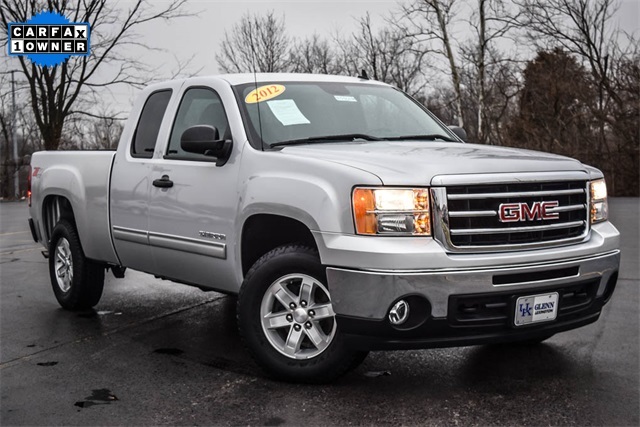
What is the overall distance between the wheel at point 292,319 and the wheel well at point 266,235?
213 millimetres

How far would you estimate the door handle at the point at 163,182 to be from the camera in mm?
5328

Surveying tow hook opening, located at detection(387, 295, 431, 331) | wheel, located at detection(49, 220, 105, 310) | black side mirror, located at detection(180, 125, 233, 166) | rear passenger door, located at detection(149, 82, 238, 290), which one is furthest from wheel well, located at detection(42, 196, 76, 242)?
tow hook opening, located at detection(387, 295, 431, 331)

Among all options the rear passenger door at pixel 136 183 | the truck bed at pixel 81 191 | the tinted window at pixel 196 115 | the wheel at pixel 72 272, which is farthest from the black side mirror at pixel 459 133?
the wheel at pixel 72 272

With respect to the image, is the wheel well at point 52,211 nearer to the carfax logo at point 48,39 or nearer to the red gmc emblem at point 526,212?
the red gmc emblem at point 526,212

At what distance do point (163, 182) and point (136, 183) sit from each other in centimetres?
46

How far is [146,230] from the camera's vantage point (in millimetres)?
5605

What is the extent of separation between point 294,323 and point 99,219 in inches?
101

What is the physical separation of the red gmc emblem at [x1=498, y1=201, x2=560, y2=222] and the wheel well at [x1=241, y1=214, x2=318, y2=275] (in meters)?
1.15

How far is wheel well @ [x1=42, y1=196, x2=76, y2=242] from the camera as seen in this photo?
6.97 metres

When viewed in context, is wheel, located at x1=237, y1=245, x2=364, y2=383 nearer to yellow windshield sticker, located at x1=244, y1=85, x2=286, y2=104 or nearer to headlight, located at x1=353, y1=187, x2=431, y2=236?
headlight, located at x1=353, y1=187, x2=431, y2=236

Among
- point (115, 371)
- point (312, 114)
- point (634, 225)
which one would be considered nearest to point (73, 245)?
point (115, 371)

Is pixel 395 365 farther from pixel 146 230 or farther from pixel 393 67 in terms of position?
pixel 393 67

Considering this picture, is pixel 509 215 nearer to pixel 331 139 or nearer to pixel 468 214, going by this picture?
pixel 468 214

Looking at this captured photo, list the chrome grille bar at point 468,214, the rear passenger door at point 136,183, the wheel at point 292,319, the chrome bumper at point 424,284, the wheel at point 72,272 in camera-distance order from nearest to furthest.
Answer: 1. the chrome bumper at point 424,284
2. the chrome grille bar at point 468,214
3. the wheel at point 292,319
4. the rear passenger door at point 136,183
5. the wheel at point 72,272
